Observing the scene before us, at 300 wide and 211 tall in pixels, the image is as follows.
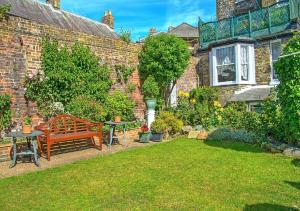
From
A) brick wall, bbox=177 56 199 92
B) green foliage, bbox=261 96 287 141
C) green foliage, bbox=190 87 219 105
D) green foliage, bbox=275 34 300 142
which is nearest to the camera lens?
green foliage, bbox=275 34 300 142

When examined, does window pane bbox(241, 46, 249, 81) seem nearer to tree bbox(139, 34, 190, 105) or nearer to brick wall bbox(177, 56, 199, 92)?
brick wall bbox(177, 56, 199, 92)

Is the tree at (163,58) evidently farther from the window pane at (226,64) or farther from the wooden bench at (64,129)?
the wooden bench at (64,129)

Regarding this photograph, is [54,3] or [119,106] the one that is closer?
[119,106]

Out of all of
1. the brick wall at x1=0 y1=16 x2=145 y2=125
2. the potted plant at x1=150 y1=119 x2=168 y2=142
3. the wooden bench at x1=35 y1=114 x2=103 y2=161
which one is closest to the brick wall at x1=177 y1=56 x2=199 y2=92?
the potted plant at x1=150 y1=119 x2=168 y2=142

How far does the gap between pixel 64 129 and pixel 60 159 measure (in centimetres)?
111

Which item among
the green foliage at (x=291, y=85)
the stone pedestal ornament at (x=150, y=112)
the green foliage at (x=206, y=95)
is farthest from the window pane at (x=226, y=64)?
the green foliage at (x=291, y=85)

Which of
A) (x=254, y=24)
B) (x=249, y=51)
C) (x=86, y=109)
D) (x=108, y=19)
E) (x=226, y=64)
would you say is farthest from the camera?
(x=108, y=19)

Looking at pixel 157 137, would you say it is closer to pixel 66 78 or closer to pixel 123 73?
pixel 123 73

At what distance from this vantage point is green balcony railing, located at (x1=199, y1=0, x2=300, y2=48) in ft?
51.9

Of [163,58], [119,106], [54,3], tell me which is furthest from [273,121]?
[54,3]

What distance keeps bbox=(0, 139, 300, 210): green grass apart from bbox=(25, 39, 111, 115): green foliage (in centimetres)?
350

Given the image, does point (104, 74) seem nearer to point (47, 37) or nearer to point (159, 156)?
point (47, 37)

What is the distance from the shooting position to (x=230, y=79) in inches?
675

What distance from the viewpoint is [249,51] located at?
55.1 ft
